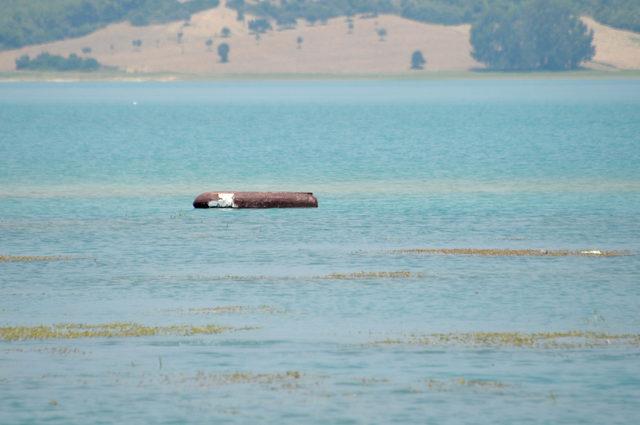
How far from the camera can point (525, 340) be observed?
2812 cm

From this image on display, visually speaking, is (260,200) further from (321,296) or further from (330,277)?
(321,296)

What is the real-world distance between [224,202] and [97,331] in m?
25.5

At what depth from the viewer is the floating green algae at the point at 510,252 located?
132 feet

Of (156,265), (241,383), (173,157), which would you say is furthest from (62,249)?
(173,157)

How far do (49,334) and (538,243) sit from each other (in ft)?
62.4

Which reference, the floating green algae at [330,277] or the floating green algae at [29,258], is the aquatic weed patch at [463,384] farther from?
the floating green algae at [29,258]

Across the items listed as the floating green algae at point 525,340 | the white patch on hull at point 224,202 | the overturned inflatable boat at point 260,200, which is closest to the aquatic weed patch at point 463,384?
the floating green algae at point 525,340

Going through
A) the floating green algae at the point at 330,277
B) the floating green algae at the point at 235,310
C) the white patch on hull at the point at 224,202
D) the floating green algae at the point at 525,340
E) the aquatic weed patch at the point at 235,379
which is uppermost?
the aquatic weed patch at the point at 235,379

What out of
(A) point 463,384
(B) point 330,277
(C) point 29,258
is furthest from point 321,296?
(C) point 29,258

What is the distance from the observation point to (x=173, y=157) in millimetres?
95438

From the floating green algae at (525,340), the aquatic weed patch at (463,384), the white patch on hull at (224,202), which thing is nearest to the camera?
the aquatic weed patch at (463,384)

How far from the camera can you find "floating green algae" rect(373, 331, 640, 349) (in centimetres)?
2773

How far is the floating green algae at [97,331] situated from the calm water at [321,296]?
1.54 ft

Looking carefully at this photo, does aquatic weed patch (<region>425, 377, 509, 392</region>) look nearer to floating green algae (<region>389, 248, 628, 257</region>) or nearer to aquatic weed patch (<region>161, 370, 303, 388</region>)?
aquatic weed patch (<region>161, 370, 303, 388</region>)
